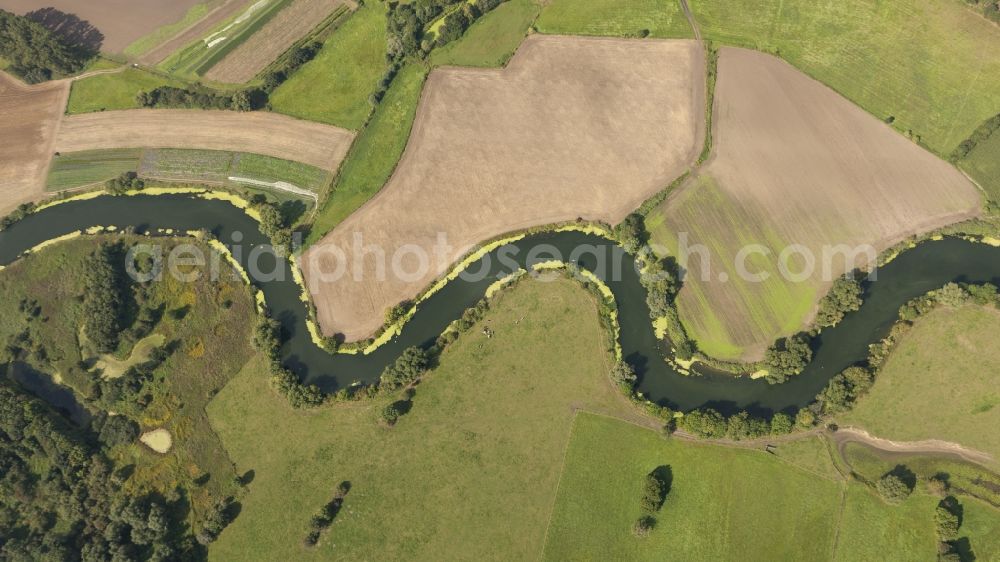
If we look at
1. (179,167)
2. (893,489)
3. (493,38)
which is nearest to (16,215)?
(179,167)

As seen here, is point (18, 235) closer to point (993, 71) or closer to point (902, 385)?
point (902, 385)

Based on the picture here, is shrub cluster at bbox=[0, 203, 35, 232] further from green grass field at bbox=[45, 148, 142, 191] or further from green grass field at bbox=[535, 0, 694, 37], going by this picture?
green grass field at bbox=[535, 0, 694, 37]

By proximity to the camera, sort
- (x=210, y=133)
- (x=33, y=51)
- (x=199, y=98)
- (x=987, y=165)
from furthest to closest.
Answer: (x=33, y=51) → (x=199, y=98) → (x=210, y=133) → (x=987, y=165)

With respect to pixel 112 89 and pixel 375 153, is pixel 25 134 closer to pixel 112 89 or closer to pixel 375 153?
pixel 112 89

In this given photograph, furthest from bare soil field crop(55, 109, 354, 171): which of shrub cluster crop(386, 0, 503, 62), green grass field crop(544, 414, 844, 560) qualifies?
green grass field crop(544, 414, 844, 560)

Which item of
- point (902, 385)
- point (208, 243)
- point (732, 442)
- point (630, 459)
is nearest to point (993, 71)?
point (902, 385)
